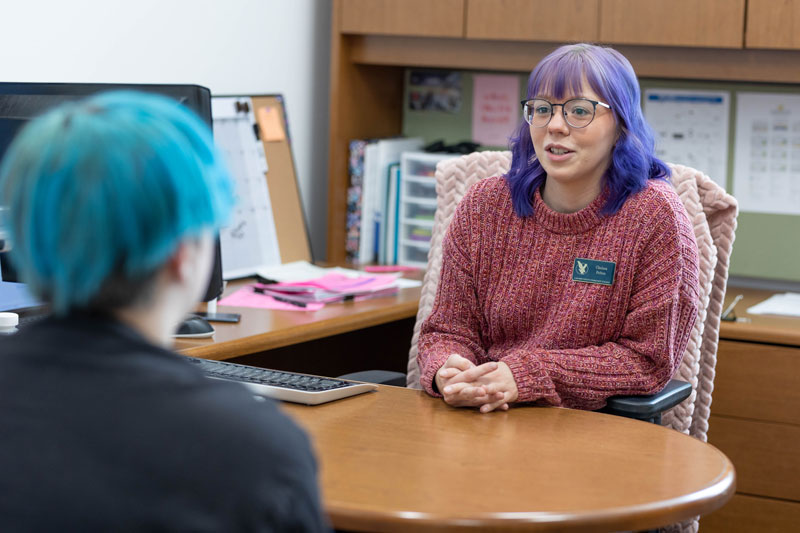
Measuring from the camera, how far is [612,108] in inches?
76.7

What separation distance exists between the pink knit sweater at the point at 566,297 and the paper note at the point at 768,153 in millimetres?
1190

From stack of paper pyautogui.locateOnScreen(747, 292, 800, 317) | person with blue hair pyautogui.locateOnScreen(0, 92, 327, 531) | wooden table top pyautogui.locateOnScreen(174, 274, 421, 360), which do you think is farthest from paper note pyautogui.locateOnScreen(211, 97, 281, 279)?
person with blue hair pyautogui.locateOnScreen(0, 92, 327, 531)

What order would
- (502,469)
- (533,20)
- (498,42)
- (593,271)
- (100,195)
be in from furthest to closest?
(498,42) → (533,20) → (593,271) → (502,469) → (100,195)

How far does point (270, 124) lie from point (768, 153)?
141 centimetres

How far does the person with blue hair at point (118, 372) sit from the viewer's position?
0.79 meters

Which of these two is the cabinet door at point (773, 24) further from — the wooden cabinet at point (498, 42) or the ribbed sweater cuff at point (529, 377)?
the ribbed sweater cuff at point (529, 377)

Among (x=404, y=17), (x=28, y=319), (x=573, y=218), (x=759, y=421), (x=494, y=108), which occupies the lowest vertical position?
(x=759, y=421)

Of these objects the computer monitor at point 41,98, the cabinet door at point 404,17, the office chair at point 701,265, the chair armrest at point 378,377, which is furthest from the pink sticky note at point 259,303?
the cabinet door at point 404,17

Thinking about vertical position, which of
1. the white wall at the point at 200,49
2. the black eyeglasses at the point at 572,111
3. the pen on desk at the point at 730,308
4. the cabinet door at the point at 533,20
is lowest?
the pen on desk at the point at 730,308

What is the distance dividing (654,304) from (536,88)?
1.51ft

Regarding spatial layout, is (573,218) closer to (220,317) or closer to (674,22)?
(220,317)

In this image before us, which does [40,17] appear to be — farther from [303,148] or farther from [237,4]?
[303,148]

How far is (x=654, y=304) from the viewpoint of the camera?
6.01ft

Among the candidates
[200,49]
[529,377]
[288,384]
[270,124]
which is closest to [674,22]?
[270,124]
